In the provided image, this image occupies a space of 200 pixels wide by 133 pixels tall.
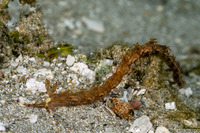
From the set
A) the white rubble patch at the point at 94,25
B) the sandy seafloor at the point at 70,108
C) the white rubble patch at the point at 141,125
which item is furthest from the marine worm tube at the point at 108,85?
the white rubble patch at the point at 94,25

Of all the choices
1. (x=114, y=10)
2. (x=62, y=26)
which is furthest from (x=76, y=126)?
(x=114, y=10)

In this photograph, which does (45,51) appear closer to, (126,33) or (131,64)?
(131,64)

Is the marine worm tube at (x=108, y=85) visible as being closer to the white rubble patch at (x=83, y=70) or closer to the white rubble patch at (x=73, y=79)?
the white rubble patch at (x=73, y=79)

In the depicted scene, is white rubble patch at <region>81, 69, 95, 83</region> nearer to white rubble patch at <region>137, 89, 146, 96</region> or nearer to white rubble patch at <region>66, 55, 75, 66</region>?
white rubble patch at <region>66, 55, 75, 66</region>

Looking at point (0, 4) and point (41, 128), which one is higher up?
point (0, 4)

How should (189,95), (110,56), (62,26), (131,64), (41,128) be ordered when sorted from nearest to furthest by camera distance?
(41,128) → (131,64) → (110,56) → (189,95) → (62,26)
